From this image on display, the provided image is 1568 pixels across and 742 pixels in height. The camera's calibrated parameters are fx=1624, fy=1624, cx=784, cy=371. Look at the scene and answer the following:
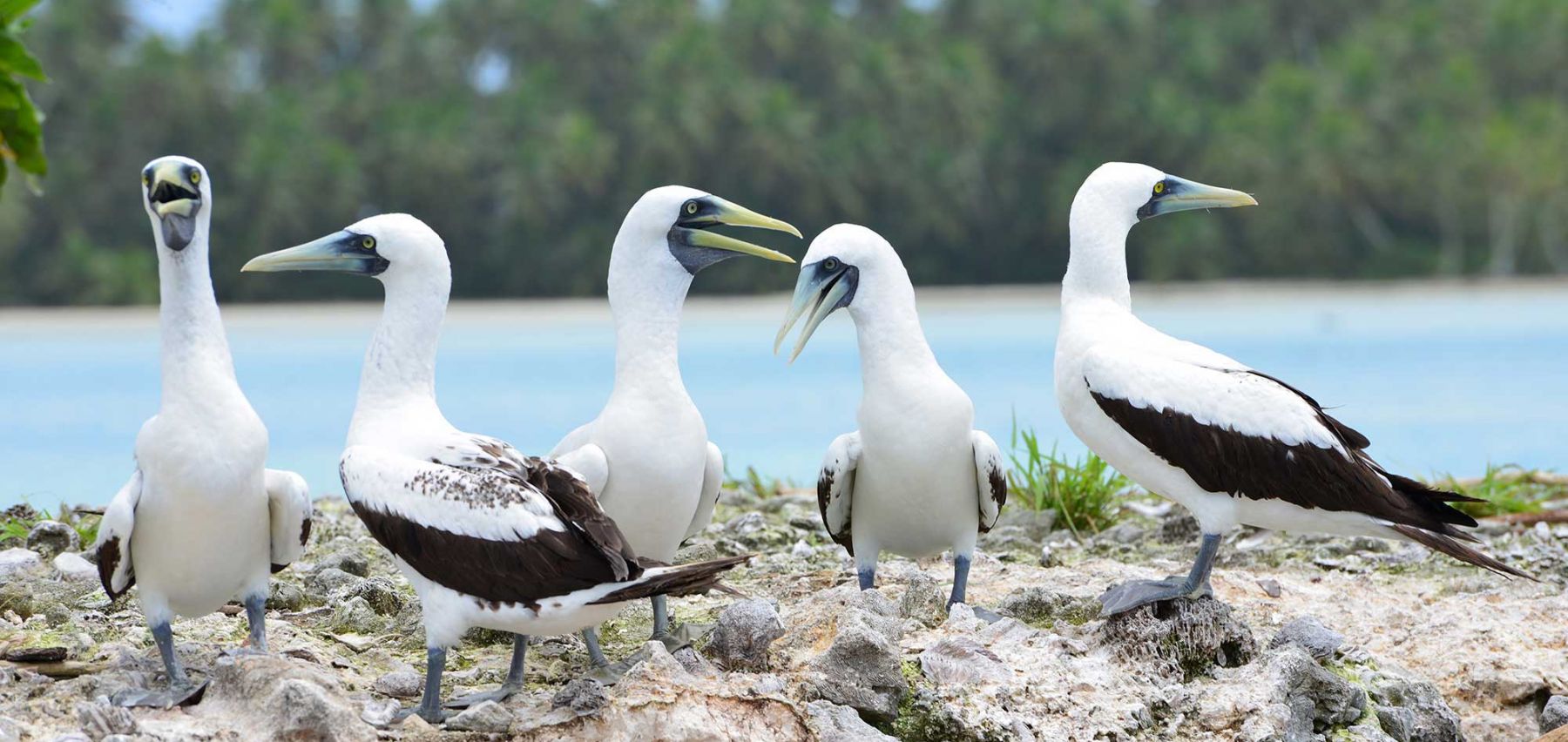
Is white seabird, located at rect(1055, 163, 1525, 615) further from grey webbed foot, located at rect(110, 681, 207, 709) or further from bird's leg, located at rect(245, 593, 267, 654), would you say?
grey webbed foot, located at rect(110, 681, 207, 709)

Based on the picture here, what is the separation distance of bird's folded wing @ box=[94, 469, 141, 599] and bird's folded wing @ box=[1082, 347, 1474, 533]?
2.41 metres

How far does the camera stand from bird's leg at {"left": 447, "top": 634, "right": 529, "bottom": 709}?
3.64m

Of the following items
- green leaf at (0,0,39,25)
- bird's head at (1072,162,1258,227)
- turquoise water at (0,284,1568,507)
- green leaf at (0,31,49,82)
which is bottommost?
turquoise water at (0,284,1568,507)

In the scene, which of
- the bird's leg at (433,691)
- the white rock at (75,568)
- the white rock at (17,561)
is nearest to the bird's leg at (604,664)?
the bird's leg at (433,691)

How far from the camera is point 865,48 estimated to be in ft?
127

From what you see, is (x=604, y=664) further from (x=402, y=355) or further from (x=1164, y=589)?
(x=1164, y=589)

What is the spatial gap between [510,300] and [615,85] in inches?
255

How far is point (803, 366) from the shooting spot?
21234 mm

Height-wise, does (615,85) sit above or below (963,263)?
above

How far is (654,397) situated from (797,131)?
32.3 meters

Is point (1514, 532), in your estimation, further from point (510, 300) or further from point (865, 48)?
point (865, 48)

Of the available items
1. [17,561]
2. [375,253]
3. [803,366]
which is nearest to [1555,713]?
[375,253]

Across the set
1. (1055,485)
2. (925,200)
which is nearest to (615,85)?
(925,200)

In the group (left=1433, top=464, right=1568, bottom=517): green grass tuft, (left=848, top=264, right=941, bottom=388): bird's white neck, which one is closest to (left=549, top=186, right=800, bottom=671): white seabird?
(left=848, top=264, right=941, bottom=388): bird's white neck
